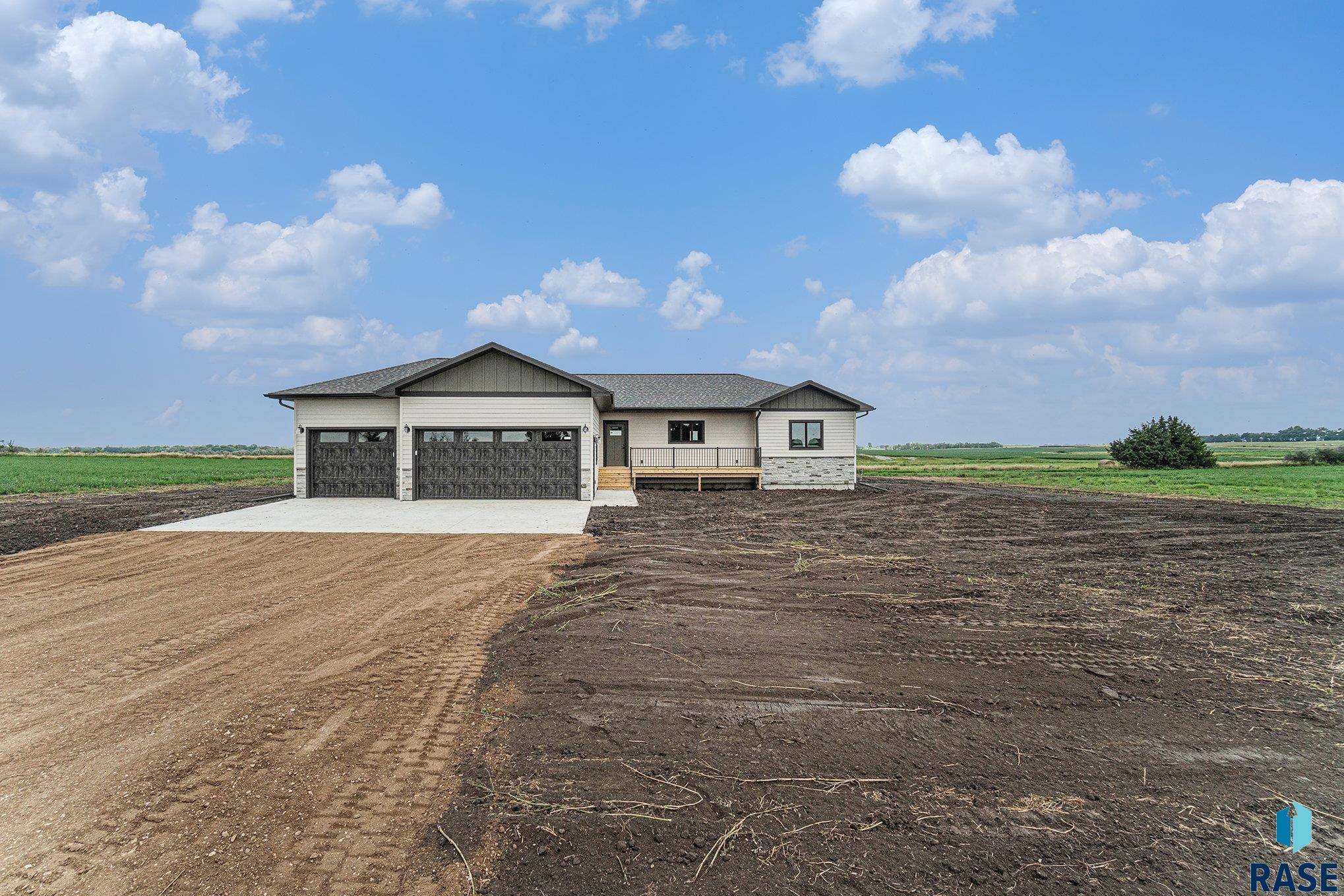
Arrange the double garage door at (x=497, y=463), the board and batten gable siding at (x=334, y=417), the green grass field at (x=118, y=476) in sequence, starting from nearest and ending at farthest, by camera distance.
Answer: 1. the double garage door at (x=497, y=463)
2. the board and batten gable siding at (x=334, y=417)
3. the green grass field at (x=118, y=476)

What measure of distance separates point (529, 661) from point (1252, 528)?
17569 mm

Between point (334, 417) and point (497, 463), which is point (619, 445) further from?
point (334, 417)

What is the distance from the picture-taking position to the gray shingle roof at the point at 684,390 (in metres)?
25.9

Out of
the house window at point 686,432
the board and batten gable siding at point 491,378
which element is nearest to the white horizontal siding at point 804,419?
the house window at point 686,432

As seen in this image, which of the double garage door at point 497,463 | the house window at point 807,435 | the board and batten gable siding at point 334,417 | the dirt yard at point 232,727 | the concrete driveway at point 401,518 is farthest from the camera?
the house window at point 807,435

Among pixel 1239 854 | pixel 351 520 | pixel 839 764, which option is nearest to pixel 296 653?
pixel 839 764

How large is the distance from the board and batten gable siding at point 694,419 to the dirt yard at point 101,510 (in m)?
13.5

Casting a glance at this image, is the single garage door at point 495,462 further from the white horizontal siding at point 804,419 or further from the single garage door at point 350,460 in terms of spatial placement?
the white horizontal siding at point 804,419

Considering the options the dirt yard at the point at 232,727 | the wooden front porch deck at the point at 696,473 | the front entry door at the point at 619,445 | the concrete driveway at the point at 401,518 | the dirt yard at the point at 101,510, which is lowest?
the dirt yard at the point at 232,727

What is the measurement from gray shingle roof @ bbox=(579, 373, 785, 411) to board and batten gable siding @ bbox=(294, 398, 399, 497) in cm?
828

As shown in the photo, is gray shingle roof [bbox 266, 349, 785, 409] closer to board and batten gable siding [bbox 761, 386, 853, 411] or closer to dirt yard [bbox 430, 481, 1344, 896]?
board and batten gable siding [bbox 761, 386, 853, 411]

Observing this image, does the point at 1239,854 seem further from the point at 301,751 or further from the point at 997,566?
the point at 997,566

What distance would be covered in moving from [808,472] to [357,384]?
1739 centimetres

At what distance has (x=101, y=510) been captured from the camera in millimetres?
17016
